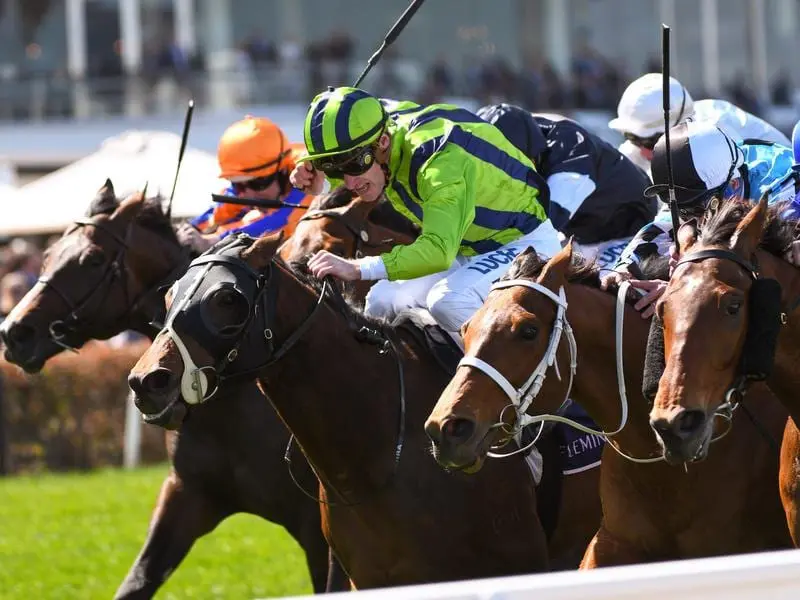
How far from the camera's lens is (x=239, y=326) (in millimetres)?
4855

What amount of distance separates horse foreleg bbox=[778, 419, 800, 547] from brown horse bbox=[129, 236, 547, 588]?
93 centimetres

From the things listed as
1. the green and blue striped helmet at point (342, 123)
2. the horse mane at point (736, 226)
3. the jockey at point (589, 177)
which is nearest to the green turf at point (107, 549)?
the jockey at point (589, 177)

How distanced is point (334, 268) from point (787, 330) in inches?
60.5

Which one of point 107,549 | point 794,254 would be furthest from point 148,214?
point 794,254

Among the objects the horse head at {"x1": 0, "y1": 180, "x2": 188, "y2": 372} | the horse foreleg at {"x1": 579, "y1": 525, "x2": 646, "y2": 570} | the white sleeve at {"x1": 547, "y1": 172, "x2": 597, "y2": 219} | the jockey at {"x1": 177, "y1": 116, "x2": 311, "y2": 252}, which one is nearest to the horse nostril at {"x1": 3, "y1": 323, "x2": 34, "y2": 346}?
the horse head at {"x1": 0, "y1": 180, "x2": 188, "y2": 372}

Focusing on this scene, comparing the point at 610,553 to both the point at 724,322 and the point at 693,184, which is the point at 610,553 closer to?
the point at 724,322

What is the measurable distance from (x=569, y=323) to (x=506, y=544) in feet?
3.00

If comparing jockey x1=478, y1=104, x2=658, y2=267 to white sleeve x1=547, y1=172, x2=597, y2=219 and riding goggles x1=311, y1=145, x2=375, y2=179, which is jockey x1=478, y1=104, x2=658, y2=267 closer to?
white sleeve x1=547, y1=172, x2=597, y2=219

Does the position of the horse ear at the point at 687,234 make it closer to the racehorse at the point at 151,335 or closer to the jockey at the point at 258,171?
the racehorse at the point at 151,335

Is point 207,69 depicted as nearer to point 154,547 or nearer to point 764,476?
point 154,547

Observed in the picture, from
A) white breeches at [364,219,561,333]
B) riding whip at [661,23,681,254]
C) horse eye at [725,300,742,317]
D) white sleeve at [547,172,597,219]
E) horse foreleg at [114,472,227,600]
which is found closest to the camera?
horse eye at [725,300,742,317]

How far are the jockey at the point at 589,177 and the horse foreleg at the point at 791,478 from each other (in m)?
2.04

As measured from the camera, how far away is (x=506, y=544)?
498cm

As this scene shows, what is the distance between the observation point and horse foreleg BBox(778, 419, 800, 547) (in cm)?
438
